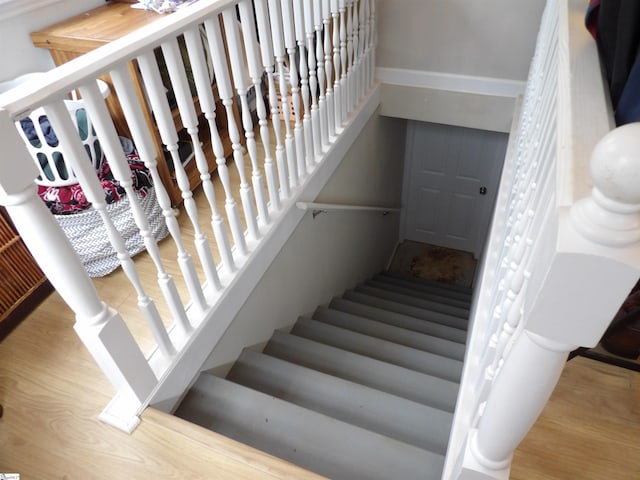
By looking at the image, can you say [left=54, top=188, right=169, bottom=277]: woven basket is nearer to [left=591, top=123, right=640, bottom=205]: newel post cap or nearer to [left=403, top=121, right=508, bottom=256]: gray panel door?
[left=591, top=123, right=640, bottom=205]: newel post cap

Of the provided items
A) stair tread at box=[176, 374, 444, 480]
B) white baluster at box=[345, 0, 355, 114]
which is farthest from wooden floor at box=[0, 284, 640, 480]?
white baluster at box=[345, 0, 355, 114]

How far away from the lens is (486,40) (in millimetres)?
2861

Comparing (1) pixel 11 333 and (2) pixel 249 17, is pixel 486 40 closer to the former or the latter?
(2) pixel 249 17

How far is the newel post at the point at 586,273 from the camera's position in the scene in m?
0.48

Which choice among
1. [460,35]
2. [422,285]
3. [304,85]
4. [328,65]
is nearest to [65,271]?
[304,85]

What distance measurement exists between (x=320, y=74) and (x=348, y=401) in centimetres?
153

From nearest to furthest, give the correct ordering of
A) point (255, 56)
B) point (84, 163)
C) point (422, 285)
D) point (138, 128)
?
point (84, 163), point (138, 128), point (255, 56), point (422, 285)

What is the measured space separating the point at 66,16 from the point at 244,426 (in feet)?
6.70

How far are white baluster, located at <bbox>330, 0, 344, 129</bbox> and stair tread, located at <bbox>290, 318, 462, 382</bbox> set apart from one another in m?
1.19

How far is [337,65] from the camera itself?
2359 millimetres

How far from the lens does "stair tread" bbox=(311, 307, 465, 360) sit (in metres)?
2.34

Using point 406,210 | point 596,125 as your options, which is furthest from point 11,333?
point 406,210

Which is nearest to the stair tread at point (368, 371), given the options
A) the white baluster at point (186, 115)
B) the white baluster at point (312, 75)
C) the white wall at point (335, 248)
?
the white wall at point (335, 248)

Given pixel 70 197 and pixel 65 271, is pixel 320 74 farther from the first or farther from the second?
pixel 65 271
